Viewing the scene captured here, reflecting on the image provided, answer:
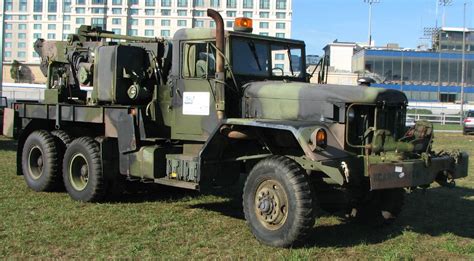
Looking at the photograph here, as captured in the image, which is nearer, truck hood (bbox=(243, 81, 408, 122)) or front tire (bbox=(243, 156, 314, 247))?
front tire (bbox=(243, 156, 314, 247))

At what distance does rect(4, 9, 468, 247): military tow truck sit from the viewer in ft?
21.2

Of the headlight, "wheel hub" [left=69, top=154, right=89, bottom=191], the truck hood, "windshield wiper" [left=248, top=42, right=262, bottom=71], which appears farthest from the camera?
"wheel hub" [left=69, top=154, right=89, bottom=191]

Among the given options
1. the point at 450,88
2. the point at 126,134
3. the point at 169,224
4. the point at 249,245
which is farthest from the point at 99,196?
the point at 450,88

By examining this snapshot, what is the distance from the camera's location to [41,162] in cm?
1032

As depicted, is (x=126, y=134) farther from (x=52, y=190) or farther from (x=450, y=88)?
(x=450, y=88)

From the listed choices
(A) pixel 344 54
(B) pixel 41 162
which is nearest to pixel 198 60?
(B) pixel 41 162

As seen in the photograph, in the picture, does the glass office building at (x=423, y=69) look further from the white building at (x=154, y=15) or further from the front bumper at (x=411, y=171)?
the front bumper at (x=411, y=171)

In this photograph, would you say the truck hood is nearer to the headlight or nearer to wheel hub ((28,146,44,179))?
the headlight

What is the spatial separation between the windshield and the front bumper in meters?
2.33

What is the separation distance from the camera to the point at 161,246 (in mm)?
6496

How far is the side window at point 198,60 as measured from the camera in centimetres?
765

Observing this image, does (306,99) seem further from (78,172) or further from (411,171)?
(78,172)

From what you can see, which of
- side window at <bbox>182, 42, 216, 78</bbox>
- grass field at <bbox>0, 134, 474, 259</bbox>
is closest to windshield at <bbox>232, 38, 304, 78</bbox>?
side window at <bbox>182, 42, 216, 78</bbox>

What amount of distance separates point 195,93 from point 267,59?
3.60 ft
